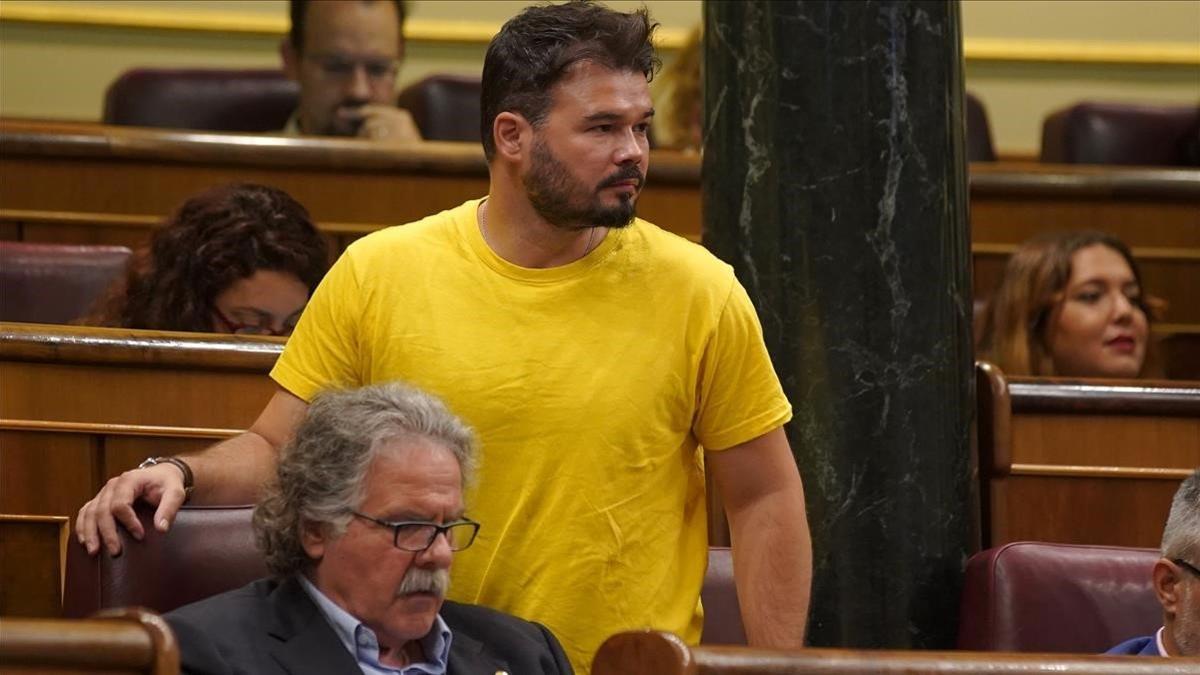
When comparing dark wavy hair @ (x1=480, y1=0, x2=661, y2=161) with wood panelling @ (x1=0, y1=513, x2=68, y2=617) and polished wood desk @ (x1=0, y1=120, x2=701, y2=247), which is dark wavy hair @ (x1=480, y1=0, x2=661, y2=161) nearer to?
wood panelling @ (x1=0, y1=513, x2=68, y2=617)

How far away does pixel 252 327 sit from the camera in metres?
2.14

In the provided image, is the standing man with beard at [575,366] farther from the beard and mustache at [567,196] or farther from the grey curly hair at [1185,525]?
the grey curly hair at [1185,525]

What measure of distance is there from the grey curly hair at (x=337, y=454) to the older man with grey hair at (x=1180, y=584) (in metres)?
0.61

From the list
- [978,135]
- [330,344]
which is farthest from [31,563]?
[978,135]

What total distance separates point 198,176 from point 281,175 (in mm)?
114

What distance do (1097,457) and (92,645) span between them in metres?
1.37

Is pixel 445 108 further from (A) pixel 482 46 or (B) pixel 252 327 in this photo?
(B) pixel 252 327

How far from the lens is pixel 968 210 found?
1.95m

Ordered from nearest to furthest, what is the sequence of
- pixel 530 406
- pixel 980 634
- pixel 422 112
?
pixel 530 406 < pixel 980 634 < pixel 422 112

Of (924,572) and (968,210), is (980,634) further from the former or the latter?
(968,210)

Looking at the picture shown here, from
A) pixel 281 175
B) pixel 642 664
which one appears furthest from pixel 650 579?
pixel 281 175

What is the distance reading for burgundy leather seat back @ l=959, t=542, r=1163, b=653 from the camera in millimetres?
1790

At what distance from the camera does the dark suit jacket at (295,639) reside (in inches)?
51.9

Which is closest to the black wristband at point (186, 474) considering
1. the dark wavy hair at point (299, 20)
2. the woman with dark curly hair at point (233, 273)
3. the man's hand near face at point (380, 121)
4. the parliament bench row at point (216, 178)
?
the woman with dark curly hair at point (233, 273)
